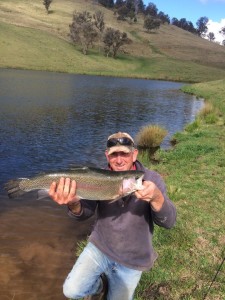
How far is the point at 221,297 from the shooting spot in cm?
614

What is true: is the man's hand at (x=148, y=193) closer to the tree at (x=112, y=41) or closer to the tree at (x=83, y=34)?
the tree at (x=83, y=34)

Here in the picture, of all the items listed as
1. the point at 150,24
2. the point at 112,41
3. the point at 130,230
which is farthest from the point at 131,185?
the point at 150,24

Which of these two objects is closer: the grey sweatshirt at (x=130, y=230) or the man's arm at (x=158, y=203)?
the man's arm at (x=158, y=203)

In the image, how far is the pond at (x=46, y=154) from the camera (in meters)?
7.90

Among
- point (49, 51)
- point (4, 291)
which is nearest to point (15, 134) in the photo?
point (4, 291)

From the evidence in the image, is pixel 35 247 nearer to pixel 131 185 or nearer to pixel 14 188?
pixel 14 188

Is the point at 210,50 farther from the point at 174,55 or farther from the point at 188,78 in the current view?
the point at 188,78

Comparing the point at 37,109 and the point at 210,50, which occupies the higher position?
the point at 210,50

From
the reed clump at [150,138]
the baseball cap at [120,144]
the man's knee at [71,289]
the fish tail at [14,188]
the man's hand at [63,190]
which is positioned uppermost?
the baseball cap at [120,144]

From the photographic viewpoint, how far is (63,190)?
4645 mm

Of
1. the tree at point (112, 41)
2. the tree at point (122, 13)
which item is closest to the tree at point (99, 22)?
the tree at point (112, 41)

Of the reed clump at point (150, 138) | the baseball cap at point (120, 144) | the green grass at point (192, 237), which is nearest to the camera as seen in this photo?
the baseball cap at point (120, 144)

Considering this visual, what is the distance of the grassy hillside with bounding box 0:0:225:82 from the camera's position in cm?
8931

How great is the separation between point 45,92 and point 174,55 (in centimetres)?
9816
